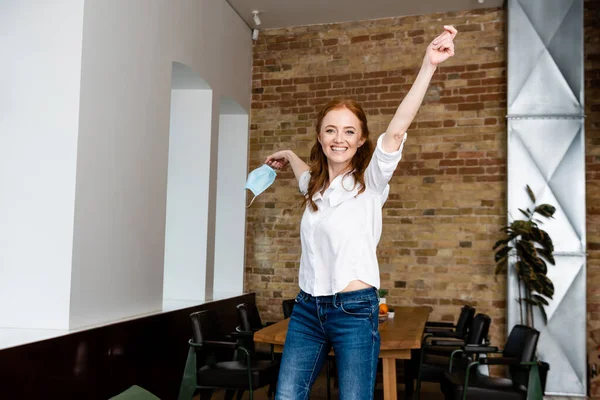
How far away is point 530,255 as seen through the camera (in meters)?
5.87

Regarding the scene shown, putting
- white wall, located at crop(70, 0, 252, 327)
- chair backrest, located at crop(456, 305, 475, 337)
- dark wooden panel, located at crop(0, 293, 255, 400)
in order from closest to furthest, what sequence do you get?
1. dark wooden panel, located at crop(0, 293, 255, 400)
2. white wall, located at crop(70, 0, 252, 327)
3. chair backrest, located at crop(456, 305, 475, 337)

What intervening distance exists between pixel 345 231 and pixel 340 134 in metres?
0.30

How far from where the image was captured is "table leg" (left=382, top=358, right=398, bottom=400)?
324cm

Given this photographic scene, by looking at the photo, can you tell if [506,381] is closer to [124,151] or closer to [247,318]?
[247,318]

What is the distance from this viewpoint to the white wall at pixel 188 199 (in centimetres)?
594

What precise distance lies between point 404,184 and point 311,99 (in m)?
1.43

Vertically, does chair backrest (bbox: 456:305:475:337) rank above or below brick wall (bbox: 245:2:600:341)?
→ below

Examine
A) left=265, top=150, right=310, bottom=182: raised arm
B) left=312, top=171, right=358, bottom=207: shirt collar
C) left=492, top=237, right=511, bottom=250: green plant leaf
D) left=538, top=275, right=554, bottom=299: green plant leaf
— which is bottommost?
left=538, top=275, right=554, bottom=299: green plant leaf

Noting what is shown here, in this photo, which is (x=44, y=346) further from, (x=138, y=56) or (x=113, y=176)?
(x=138, y=56)

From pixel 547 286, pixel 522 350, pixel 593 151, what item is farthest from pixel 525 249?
pixel 522 350

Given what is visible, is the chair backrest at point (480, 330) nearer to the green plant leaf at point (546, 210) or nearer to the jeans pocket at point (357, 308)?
the green plant leaf at point (546, 210)

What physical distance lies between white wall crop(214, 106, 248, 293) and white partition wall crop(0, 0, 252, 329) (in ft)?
7.99

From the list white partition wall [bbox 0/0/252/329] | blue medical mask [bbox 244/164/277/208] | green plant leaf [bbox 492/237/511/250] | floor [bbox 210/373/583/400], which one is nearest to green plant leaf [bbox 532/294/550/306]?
green plant leaf [bbox 492/237/511/250]

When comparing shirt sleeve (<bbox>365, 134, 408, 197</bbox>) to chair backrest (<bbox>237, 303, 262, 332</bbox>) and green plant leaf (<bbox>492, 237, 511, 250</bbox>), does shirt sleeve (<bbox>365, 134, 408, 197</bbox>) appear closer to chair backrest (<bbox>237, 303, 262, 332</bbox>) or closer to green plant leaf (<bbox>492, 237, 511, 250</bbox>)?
chair backrest (<bbox>237, 303, 262, 332</bbox>)
